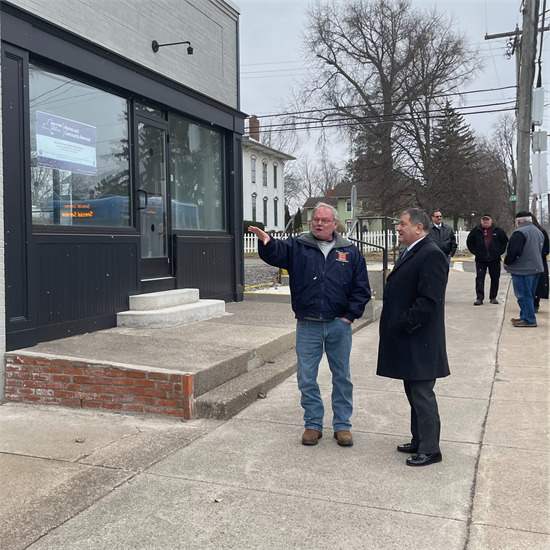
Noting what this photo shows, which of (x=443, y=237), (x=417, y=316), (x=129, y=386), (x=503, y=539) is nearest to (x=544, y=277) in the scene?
(x=443, y=237)

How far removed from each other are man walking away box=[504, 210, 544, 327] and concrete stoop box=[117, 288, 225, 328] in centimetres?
448

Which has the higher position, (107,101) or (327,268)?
(107,101)

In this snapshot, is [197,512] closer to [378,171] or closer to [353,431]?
[353,431]

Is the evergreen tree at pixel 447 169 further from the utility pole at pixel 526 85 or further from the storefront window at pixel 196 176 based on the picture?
the storefront window at pixel 196 176

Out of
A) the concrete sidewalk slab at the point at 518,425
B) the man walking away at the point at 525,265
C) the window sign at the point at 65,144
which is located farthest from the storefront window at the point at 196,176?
the concrete sidewalk slab at the point at 518,425

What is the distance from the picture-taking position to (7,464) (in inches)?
153

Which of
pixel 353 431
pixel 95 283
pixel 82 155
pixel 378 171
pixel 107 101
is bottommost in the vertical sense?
pixel 353 431

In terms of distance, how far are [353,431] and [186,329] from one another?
9.69 feet

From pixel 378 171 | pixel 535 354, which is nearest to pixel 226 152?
pixel 535 354

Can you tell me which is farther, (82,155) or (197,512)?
(82,155)

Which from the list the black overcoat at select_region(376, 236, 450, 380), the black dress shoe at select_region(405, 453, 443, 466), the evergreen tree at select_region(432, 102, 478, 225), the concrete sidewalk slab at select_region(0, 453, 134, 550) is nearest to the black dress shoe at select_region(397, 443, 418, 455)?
the black dress shoe at select_region(405, 453, 443, 466)

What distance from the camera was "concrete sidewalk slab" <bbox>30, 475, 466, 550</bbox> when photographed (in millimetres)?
2938

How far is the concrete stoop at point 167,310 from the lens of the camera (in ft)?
23.4

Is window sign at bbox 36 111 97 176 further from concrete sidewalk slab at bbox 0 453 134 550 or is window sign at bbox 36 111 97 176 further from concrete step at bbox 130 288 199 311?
concrete sidewalk slab at bbox 0 453 134 550
